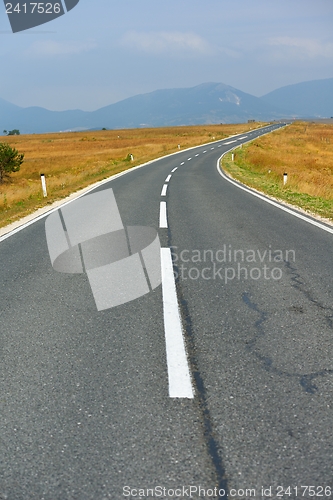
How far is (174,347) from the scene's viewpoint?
370 centimetres

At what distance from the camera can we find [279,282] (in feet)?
18.0

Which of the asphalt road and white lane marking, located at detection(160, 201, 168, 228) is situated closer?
the asphalt road

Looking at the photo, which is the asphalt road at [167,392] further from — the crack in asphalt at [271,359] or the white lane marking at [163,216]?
the white lane marking at [163,216]

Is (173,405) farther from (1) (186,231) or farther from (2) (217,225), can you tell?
(2) (217,225)

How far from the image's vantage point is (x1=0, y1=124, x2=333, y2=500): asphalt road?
2252mm

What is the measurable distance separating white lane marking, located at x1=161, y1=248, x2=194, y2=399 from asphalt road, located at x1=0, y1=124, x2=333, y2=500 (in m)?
0.06

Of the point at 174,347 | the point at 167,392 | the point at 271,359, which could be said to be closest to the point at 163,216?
the point at 174,347

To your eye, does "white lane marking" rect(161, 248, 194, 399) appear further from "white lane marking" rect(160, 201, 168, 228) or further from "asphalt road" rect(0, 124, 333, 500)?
"white lane marking" rect(160, 201, 168, 228)

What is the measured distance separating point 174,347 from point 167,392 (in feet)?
2.29

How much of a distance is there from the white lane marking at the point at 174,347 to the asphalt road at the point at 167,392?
A: 0.06m

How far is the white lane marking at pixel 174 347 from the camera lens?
10.0 ft

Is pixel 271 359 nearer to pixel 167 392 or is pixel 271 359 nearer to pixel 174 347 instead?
pixel 174 347

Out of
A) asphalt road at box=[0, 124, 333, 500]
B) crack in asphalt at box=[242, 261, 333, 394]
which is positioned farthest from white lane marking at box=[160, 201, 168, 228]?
crack in asphalt at box=[242, 261, 333, 394]

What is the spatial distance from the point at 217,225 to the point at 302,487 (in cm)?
756
